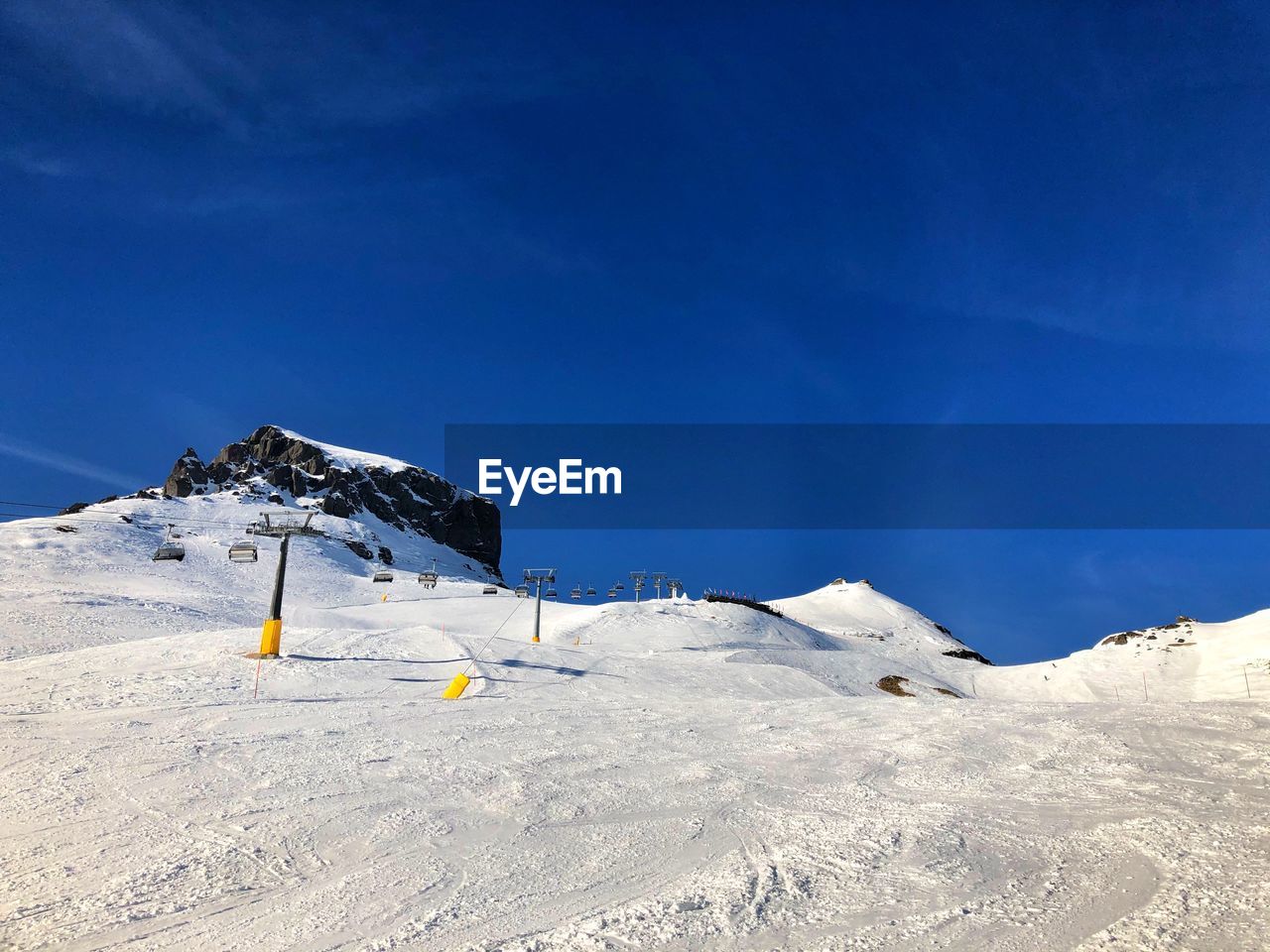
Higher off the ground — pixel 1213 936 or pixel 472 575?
pixel 472 575

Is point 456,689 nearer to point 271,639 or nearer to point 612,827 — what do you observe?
point 271,639

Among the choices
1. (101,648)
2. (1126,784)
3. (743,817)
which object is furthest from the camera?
(101,648)

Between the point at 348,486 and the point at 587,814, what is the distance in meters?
158

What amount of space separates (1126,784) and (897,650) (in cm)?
4739

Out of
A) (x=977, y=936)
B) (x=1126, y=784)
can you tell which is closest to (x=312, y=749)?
(x=977, y=936)

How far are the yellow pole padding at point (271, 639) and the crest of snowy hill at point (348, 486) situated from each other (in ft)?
390

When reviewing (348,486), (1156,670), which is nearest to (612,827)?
(1156,670)

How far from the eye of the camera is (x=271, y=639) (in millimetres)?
22047

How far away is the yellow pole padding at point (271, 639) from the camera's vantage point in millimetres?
21766

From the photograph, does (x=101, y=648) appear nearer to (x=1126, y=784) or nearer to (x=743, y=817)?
(x=743, y=817)

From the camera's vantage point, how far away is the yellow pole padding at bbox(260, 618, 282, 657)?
21766mm

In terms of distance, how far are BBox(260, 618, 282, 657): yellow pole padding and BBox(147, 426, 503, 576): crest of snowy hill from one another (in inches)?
4675

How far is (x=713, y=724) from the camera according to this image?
50.9 ft

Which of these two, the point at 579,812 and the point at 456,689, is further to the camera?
the point at 456,689
